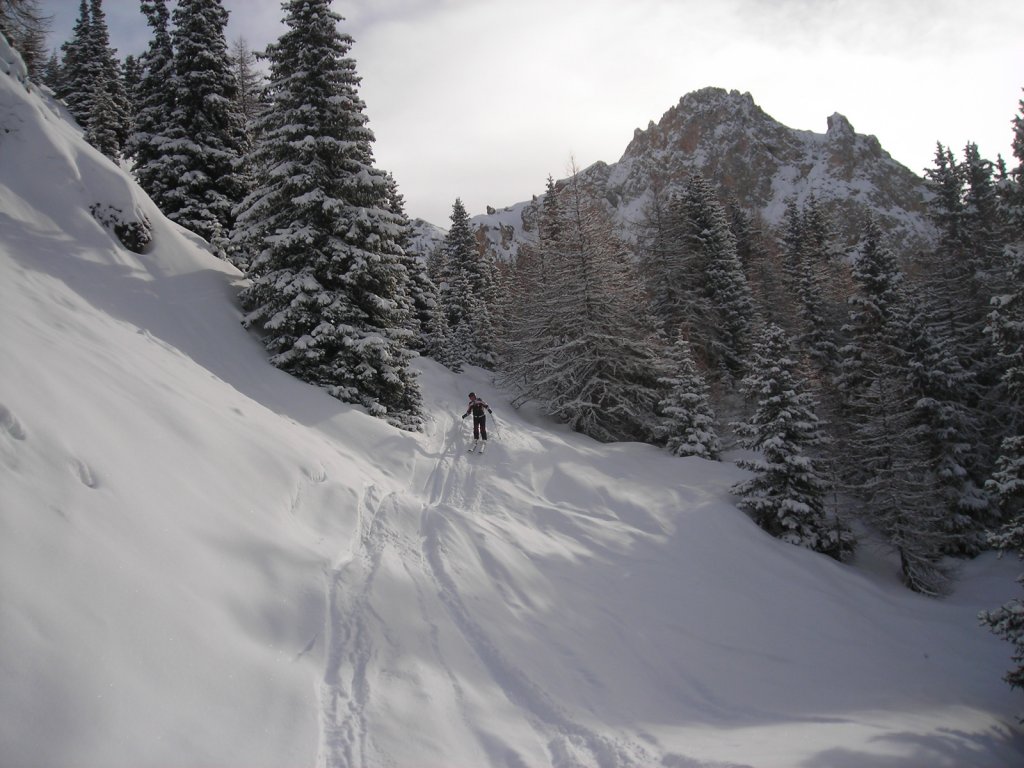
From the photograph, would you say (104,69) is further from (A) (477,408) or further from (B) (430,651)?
(B) (430,651)

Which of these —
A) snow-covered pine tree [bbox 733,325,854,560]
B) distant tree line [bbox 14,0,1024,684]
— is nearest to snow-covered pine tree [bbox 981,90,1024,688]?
distant tree line [bbox 14,0,1024,684]

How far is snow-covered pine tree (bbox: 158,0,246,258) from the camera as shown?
64.8ft

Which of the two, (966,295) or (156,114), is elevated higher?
(966,295)

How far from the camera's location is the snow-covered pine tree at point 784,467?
590 inches

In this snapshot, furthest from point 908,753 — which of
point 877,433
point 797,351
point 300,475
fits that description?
point 797,351

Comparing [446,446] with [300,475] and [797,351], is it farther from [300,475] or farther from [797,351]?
[797,351]

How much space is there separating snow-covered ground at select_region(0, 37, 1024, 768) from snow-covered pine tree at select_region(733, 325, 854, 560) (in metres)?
1.23

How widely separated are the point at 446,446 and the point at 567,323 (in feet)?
34.5

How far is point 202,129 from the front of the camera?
2030 cm

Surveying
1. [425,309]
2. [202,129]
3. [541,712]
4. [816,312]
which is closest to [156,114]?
[202,129]

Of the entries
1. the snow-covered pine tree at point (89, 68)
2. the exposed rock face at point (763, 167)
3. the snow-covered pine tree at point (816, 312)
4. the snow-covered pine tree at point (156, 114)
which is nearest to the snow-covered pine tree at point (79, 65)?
the snow-covered pine tree at point (89, 68)

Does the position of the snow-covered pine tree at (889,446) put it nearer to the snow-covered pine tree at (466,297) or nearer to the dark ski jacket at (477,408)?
the dark ski jacket at (477,408)

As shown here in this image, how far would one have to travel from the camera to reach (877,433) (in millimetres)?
18203

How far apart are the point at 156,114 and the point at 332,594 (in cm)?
2262
